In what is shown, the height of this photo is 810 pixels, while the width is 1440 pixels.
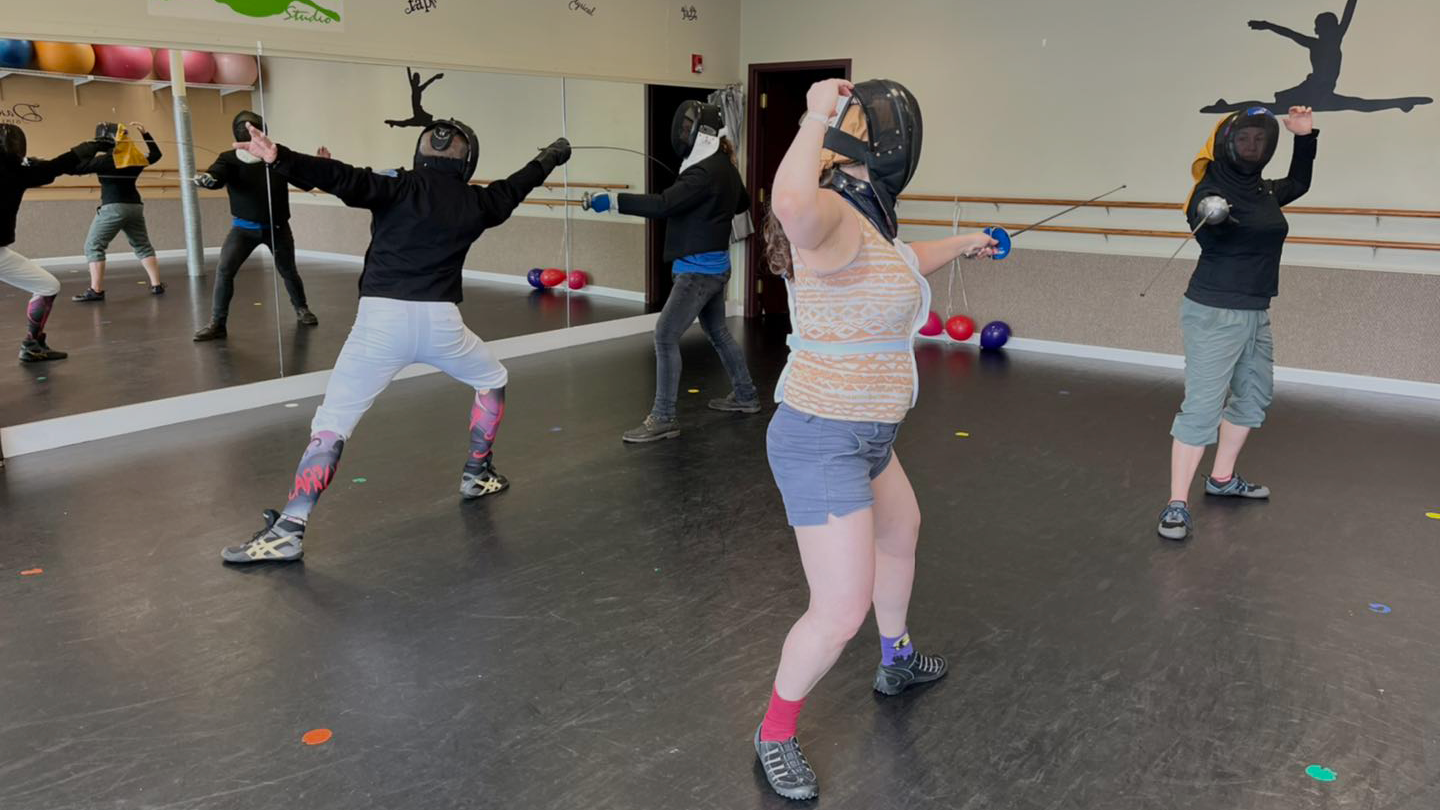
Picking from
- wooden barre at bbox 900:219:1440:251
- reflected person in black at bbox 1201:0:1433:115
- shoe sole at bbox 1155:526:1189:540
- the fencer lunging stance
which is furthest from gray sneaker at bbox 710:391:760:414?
reflected person in black at bbox 1201:0:1433:115

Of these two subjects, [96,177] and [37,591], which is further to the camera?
[96,177]

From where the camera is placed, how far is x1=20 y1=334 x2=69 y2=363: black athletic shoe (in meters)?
4.89

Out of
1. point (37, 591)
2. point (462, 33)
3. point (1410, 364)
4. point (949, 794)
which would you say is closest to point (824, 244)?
point (949, 794)

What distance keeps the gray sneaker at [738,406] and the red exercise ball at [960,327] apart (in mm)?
2579

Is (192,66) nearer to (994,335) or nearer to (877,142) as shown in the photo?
(877,142)

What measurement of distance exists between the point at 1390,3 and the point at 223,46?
20.8ft

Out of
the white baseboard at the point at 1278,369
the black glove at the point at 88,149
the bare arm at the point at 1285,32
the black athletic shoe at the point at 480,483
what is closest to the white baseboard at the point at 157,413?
the black glove at the point at 88,149

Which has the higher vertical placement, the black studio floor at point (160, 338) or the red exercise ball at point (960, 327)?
the black studio floor at point (160, 338)

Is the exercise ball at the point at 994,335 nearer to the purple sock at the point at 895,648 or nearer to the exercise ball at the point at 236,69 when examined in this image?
the exercise ball at the point at 236,69

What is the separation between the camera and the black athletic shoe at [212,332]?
17.9ft

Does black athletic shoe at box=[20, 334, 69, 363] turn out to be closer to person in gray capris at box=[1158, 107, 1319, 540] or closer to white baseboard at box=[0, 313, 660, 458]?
white baseboard at box=[0, 313, 660, 458]

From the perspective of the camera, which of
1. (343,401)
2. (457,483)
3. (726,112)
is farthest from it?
(726,112)

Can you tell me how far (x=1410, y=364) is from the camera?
20.0 feet

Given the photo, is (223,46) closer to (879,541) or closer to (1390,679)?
(879,541)
